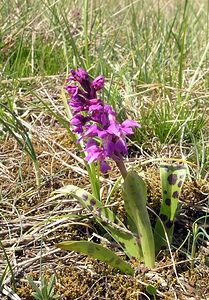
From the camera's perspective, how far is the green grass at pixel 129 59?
1938 mm

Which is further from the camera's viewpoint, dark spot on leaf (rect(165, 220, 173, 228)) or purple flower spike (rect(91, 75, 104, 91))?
dark spot on leaf (rect(165, 220, 173, 228))

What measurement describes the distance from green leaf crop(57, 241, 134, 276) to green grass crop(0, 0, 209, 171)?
63cm

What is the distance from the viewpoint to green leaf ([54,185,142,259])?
1.44 meters

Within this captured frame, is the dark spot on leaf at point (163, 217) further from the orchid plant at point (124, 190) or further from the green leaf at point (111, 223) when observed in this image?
the green leaf at point (111, 223)

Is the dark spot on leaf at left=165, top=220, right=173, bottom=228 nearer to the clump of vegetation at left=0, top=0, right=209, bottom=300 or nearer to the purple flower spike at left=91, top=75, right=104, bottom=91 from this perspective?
the clump of vegetation at left=0, top=0, right=209, bottom=300

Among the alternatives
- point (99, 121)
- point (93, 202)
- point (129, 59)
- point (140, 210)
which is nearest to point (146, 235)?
point (140, 210)

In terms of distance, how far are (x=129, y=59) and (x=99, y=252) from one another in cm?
139

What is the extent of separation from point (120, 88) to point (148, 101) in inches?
11.8

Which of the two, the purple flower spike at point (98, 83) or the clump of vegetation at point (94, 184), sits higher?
the purple flower spike at point (98, 83)

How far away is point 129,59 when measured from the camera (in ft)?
8.12

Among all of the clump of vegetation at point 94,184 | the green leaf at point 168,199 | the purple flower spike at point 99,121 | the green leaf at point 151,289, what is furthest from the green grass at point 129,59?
the green leaf at point 151,289

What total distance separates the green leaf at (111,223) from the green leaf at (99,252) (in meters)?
0.10

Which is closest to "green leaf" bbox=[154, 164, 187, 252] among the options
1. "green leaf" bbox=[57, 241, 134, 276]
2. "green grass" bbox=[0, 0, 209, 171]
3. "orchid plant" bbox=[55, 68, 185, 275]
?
"orchid plant" bbox=[55, 68, 185, 275]

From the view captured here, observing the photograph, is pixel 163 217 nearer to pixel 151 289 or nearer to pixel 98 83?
pixel 151 289
